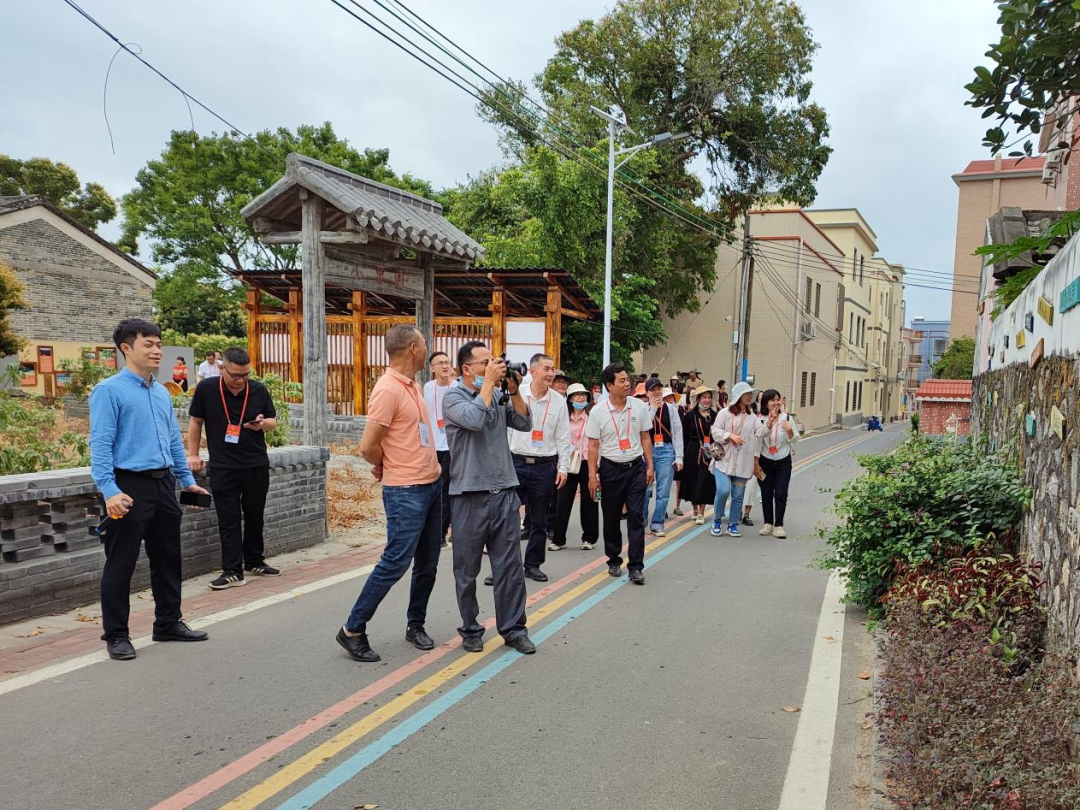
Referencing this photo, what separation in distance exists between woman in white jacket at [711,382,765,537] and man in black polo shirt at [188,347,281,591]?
529cm

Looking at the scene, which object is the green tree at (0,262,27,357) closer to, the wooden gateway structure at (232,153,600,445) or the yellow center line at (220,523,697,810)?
the wooden gateway structure at (232,153,600,445)

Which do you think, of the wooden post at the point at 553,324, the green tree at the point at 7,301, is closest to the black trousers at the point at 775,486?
the wooden post at the point at 553,324

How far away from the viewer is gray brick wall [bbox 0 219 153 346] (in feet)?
85.3

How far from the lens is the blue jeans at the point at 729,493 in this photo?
31.8 ft

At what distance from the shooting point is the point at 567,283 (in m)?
17.1

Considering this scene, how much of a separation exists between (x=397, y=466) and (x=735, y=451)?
18.4ft

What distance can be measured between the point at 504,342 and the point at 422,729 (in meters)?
13.7

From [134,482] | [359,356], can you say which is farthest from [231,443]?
[359,356]

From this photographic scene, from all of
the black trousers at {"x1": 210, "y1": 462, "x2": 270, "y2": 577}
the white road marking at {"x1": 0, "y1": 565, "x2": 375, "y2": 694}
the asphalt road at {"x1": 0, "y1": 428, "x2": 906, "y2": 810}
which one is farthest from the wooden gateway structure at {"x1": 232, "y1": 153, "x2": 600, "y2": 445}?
the asphalt road at {"x1": 0, "y1": 428, "x2": 906, "y2": 810}

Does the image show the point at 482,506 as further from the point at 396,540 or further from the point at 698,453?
the point at 698,453

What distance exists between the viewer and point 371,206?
10148mm

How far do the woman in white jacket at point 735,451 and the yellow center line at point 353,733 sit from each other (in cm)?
430

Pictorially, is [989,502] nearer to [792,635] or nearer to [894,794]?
[792,635]

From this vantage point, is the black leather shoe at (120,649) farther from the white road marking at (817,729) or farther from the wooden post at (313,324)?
the wooden post at (313,324)
